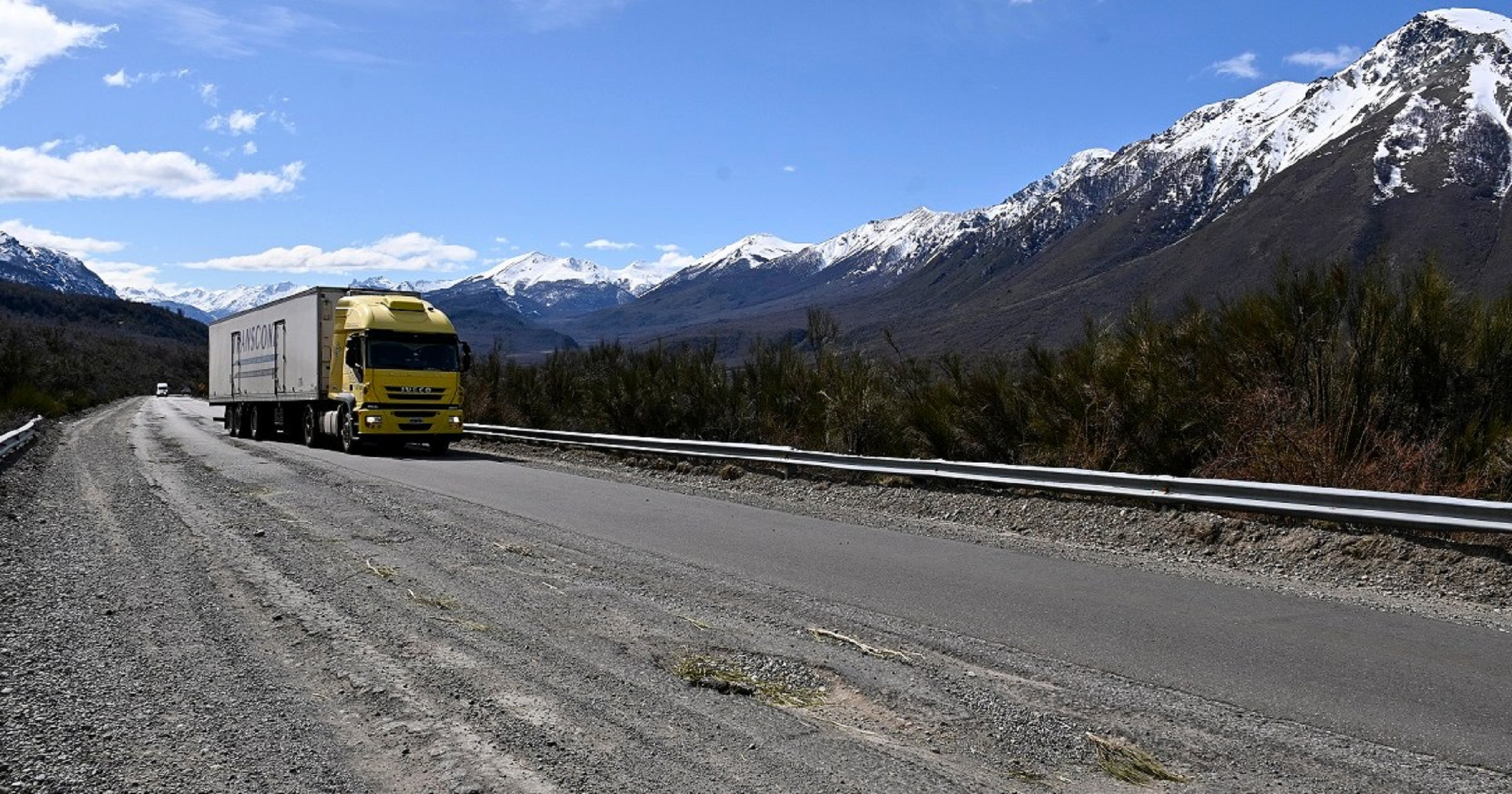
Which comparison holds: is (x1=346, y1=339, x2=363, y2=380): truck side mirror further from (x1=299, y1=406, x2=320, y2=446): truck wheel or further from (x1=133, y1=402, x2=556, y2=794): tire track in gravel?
(x1=133, y1=402, x2=556, y2=794): tire track in gravel

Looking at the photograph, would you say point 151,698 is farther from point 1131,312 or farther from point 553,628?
point 1131,312

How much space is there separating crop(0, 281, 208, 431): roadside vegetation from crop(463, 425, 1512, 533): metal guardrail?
22.4m

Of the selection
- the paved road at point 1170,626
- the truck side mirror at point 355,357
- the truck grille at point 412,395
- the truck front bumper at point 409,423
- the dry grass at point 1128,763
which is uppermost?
the truck side mirror at point 355,357

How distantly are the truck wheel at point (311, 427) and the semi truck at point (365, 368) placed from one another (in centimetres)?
3

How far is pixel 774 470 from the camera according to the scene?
1658 cm

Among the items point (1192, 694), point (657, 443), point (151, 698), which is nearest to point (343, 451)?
point (657, 443)

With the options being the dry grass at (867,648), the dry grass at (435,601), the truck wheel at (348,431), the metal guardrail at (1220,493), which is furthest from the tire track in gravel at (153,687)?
the truck wheel at (348,431)

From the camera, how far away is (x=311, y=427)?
2552 cm

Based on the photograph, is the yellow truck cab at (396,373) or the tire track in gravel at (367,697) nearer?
the tire track in gravel at (367,697)

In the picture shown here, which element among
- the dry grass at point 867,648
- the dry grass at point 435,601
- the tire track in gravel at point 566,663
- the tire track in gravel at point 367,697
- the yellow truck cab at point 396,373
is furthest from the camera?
the yellow truck cab at point 396,373

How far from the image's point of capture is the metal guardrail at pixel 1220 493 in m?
8.03

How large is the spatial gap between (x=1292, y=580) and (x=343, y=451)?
20.0 meters

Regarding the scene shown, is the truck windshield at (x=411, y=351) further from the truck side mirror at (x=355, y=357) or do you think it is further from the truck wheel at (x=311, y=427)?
the truck wheel at (x=311, y=427)

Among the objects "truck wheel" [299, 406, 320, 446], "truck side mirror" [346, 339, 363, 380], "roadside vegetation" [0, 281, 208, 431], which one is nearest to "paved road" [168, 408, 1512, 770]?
"truck side mirror" [346, 339, 363, 380]
